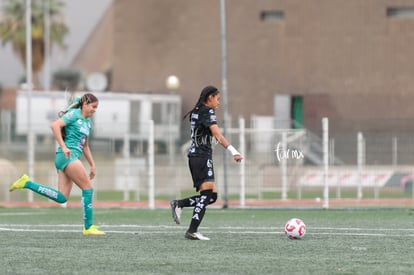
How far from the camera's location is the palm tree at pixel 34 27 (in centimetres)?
7981

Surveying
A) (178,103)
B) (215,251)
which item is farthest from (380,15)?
(215,251)

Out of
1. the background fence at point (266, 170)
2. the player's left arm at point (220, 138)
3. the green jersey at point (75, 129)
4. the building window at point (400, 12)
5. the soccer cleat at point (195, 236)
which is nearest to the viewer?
the player's left arm at point (220, 138)

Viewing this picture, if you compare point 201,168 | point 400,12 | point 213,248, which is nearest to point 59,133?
point 201,168

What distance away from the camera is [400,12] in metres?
54.7

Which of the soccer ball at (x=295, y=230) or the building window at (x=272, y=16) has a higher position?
the building window at (x=272, y=16)

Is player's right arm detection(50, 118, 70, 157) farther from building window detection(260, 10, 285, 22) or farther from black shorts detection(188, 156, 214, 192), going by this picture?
building window detection(260, 10, 285, 22)

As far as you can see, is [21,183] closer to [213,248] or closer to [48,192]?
[48,192]

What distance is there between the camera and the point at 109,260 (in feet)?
37.7

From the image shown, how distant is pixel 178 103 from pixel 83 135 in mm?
38141

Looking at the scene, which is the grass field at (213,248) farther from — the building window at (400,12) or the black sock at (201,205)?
the building window at (400,12)

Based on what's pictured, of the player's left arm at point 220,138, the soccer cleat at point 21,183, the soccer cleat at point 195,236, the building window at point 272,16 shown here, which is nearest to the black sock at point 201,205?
the soccer cleat at point 195,236

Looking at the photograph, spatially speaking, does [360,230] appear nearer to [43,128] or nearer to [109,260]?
[109,260]

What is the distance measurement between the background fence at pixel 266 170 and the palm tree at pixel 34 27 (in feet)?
149

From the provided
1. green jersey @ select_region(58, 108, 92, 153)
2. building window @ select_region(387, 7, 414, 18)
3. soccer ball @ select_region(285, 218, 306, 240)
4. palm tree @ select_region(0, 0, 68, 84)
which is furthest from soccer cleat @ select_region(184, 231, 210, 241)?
palm tree @ select_region(0, 0, 68, 84)
